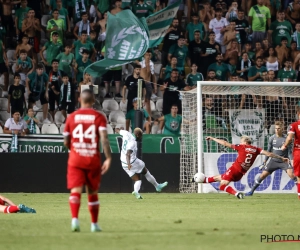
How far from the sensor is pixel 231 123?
2400cm

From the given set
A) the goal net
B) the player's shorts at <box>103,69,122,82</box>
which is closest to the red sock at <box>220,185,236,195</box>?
the goal net

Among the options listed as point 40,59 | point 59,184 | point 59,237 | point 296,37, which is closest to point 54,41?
point 40,59

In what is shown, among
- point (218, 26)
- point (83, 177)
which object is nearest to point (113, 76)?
point (218, 26)

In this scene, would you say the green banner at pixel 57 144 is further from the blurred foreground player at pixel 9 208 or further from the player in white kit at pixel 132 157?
the blurred foreground player at pixel 9 208

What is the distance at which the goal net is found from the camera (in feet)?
78.5

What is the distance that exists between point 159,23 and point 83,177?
55.0 feet

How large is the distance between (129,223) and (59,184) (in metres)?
12.1

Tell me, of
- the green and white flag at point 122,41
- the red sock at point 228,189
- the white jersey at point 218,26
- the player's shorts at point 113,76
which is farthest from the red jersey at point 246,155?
the white jersey at point 218,26

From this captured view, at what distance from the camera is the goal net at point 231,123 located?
23.9m

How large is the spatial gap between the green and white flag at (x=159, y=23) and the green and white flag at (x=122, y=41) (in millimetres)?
686

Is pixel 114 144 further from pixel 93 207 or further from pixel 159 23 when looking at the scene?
pixel 93 207

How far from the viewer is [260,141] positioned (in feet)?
79.4

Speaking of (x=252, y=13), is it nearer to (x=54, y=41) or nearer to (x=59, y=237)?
(x=54, y=41)

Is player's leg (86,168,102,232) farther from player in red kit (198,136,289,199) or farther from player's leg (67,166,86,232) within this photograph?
player in red kit (198,136,289,199)
